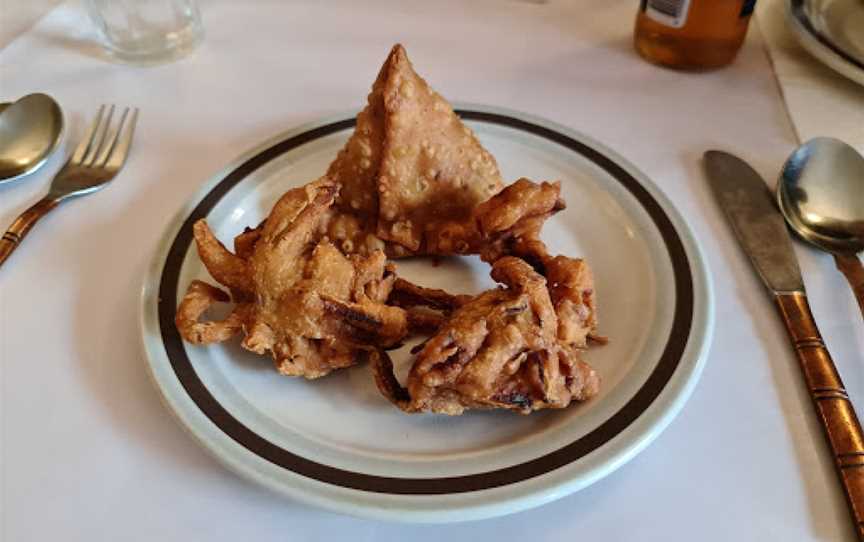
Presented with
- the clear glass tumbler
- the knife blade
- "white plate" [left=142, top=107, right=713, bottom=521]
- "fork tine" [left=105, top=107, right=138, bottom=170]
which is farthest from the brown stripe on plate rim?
the clear glass tumbler

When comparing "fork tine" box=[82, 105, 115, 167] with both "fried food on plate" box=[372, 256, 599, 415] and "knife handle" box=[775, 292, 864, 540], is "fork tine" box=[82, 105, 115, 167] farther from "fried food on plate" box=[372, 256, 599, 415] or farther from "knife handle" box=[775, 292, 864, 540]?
"knife handle" box=[775, 292, 864, 540]

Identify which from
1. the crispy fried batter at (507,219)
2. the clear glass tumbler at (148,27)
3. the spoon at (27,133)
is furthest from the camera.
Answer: the clear glass tumbler at (148,27)

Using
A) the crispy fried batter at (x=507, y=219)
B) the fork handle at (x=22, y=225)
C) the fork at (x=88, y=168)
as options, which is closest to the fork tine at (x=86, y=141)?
the fork at (x=88, y=168)

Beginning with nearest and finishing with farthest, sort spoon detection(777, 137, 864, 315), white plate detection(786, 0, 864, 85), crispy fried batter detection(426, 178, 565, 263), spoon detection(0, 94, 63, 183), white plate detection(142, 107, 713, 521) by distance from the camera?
white plate detection(142, 107, 713, 521), crispy fried batter detection(426, 178, 565, 263), spoon detection(777, 137, 864, 315), spoon detection(0, 94, 63, 183), white plate detection(786, 0, 864, 85)

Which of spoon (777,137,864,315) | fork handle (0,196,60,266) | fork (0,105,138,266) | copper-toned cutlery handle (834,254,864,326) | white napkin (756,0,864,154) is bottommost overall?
fork handle (0,196,60,266)

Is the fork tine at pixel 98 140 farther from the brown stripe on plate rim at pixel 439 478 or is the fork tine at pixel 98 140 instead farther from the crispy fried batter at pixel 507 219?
the crispy fried batter at pixel 507 219
